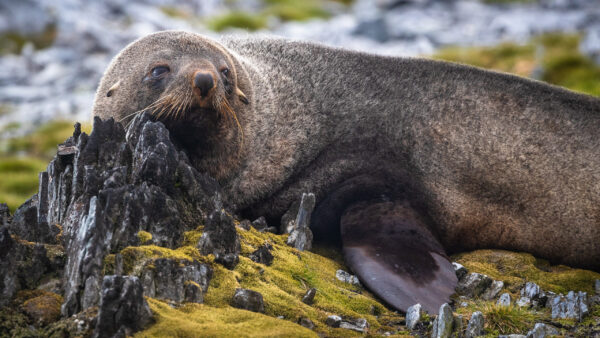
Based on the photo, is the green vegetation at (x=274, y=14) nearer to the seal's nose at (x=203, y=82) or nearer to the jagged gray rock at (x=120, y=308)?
the seal's nose at (x=203, y=82)

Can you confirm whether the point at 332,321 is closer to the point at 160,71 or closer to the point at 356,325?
the point at 356,325

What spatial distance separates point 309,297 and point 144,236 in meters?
1.32

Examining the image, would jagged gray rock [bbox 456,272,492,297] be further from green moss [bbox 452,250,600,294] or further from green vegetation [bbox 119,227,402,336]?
green vegetation [bbox 119,227,402,336]

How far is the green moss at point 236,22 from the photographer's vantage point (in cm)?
3012

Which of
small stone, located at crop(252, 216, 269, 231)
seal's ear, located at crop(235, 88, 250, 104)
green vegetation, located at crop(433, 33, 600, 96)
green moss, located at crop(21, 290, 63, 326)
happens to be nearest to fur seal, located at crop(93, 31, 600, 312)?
seal's ear, located at crop(235, 88, 250, 104)

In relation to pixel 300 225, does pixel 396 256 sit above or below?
below

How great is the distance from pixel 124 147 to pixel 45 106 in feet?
50.0

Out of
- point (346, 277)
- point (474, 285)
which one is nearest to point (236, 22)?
point (346, 277)

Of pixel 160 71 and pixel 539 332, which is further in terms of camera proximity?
pixel 160 71

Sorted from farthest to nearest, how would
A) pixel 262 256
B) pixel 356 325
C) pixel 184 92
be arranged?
pixel 184 92
pixel 262 256
pixel 356 325

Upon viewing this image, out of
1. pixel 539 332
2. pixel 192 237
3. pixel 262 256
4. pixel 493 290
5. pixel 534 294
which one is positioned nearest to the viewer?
pixel 539 332

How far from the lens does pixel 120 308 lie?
12.3ft

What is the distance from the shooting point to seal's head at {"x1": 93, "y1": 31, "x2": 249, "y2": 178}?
6.42 metres

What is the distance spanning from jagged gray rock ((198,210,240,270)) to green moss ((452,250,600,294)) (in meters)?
2.64
